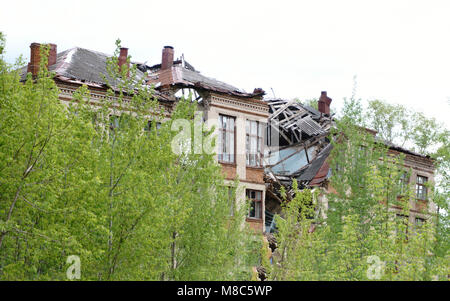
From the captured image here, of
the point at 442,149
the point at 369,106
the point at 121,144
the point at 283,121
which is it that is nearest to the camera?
the point at 121,144

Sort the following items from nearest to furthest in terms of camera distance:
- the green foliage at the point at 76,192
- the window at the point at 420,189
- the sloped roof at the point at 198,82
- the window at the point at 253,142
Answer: the green foliage at the point at 76,192 → the sloped roof at the point at 198,82 → the window at the point at 253,142 → the window at the point at 420,189

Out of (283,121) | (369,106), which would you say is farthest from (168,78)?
(369,106)

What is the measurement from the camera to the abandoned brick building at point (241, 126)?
107 feet

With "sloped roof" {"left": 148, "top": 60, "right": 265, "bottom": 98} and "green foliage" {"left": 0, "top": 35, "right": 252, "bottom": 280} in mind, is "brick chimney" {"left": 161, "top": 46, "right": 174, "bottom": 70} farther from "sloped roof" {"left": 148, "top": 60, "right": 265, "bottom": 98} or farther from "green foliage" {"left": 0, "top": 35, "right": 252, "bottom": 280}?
"green foliage" {"left": 0, "top": 35, "right": 252, "bottom": 280}

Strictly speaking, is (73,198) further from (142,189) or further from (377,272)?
(377,272)

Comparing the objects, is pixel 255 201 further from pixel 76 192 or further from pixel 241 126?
pixel 76 192

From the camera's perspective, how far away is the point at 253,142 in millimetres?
35719

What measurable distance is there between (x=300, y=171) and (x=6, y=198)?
2675cm

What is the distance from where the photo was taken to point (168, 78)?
119ft

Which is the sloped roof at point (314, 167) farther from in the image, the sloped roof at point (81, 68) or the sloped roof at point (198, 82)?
the sloped roof at point (81, 68)

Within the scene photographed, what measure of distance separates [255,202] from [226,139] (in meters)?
3.52

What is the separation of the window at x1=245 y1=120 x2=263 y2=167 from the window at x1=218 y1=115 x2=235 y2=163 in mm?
988

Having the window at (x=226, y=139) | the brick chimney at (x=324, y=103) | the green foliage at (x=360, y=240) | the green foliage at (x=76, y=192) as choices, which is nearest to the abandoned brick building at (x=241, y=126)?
the window at (x=226, y=139)

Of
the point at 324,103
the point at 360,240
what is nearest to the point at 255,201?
the point at 360,240
